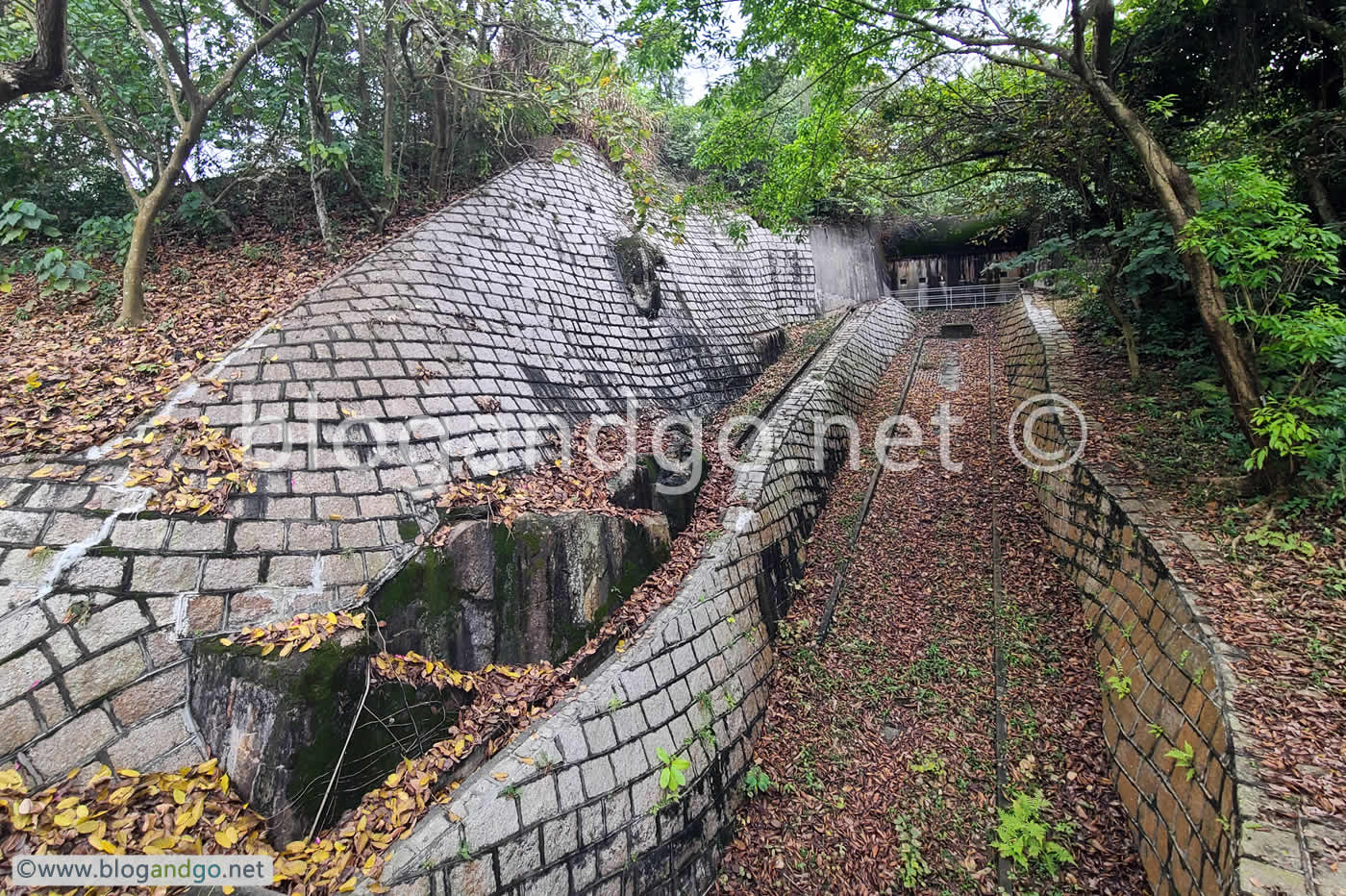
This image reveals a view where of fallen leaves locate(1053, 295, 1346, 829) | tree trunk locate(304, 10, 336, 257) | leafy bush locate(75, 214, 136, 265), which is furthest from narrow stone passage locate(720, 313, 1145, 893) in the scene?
leafy bush locate(75, 214, 136, 265)

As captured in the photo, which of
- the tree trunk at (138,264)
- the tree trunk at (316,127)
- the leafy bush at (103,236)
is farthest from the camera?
the leafy bush at (103,236)

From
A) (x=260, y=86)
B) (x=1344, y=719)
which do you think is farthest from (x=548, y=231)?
(x=1344, y=719)

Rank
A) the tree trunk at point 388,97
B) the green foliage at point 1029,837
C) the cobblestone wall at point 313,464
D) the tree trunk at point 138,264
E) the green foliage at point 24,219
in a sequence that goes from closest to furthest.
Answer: the cobblestone wall at point 313,464 < the green foliage at point 1029,837 < the tree trunk at point 138,264 < the green foliage at point 24,219 < the tree trunk at point 388,97

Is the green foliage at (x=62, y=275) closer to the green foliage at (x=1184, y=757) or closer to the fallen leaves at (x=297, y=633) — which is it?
the fallen leaves at (x=297, y=633)

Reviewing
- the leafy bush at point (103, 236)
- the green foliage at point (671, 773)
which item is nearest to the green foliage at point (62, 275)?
the leafy bush at point (103, 236)

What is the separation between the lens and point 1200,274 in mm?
4680

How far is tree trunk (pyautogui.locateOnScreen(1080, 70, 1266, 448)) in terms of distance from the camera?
4488 mm

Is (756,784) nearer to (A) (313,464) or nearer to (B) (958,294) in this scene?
(A) (313,464)

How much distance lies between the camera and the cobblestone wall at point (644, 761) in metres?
3.22

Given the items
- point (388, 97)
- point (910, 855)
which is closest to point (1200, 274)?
point (910, 855)

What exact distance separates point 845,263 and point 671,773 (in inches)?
600

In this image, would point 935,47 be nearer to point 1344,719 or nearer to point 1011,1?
point 1011,1

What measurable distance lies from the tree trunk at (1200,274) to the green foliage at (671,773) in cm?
487

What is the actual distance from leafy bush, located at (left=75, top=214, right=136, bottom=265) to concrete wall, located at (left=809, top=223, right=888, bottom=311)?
13.2m
